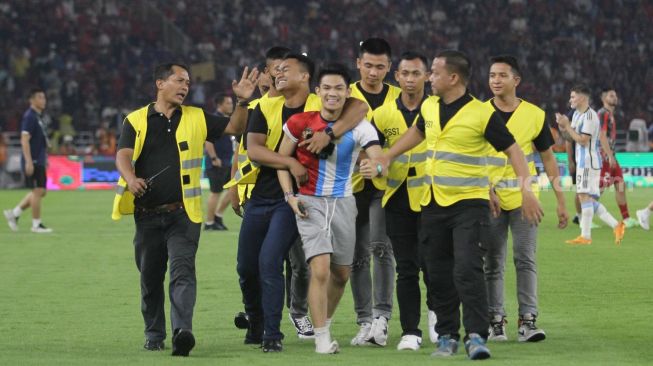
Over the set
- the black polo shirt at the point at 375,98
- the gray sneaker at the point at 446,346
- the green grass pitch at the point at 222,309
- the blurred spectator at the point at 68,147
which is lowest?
the green grass pitch at the point at 222,309

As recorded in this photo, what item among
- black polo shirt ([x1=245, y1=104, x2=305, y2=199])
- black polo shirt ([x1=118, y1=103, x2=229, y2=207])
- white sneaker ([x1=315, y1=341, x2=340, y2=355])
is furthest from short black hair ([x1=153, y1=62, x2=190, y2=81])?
white sneaker ([x1=315, y1=341, x2=340, y2=355])

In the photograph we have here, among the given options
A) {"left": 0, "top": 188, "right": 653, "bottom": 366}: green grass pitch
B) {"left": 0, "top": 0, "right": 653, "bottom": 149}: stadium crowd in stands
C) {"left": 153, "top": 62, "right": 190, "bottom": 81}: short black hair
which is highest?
{"left": 0, "top": 0, "right": 653, "bottom": 149}: stadium crowd in stands

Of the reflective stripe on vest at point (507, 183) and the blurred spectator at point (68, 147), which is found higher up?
the reflective stripe on vest at point (507, 183)

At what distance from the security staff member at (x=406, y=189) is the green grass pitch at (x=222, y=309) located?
0.36m

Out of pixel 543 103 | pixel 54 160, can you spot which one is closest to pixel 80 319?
pixel 54 160

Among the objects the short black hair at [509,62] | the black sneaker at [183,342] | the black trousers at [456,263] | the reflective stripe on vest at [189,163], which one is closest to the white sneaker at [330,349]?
the black trousers at [456,263]

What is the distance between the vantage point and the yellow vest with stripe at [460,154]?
924 cm

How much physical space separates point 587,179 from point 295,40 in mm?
27766

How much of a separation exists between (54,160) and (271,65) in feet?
88.2

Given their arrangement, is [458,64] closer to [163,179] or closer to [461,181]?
[461,181]

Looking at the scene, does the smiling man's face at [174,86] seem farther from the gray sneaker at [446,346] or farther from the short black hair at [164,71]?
the gray sneaker at [446,346]

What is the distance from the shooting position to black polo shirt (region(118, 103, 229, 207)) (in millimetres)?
9922

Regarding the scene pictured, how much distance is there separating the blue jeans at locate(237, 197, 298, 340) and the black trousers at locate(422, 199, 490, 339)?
1072 millimetres

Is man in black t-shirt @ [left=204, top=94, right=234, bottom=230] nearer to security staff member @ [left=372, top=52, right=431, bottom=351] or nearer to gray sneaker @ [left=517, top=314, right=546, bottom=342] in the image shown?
security staff member @ [left=372, top=52, right=431, bottom=351]
